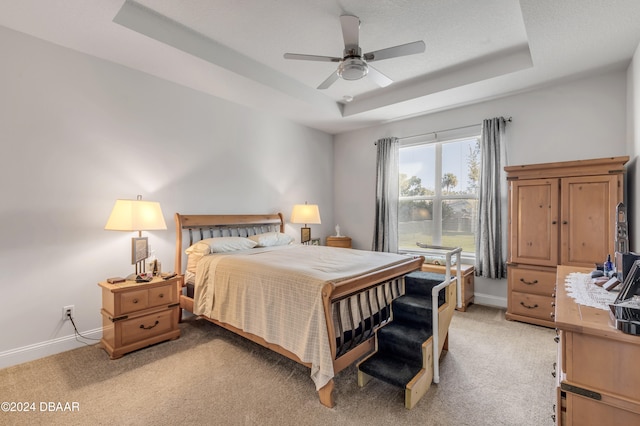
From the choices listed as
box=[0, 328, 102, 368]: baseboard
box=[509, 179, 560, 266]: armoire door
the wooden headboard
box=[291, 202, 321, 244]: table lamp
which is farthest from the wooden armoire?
box=[0, 328, 102, 368]: baseboard

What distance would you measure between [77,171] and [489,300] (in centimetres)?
523

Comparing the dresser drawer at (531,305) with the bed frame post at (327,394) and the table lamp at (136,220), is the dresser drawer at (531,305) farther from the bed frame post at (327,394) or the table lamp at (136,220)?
the table lamp at (136,220)

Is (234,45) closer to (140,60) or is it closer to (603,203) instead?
(140,60)

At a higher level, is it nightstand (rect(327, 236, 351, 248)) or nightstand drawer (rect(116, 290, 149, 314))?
nightstand (rect(327, 236, 351, 248))

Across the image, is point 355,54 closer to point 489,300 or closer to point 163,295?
point 163,295

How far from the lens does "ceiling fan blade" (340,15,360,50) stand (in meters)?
2.31

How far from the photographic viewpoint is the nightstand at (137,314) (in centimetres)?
264

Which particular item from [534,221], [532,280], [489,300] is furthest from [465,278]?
[534,221]

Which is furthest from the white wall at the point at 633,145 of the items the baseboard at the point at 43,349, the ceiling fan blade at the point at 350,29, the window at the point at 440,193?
the baseboard at the point at 43,349

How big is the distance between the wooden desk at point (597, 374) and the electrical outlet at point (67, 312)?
12.5ft

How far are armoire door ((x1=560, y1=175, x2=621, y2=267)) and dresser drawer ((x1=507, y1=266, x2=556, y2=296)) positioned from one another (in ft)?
0.76

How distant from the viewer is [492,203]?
4043 mm

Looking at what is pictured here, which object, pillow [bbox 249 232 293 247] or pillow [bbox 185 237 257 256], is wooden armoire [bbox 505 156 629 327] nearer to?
pillow [bbox 249 232 293 247]

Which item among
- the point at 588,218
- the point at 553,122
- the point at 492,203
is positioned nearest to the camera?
the point at 588,218
